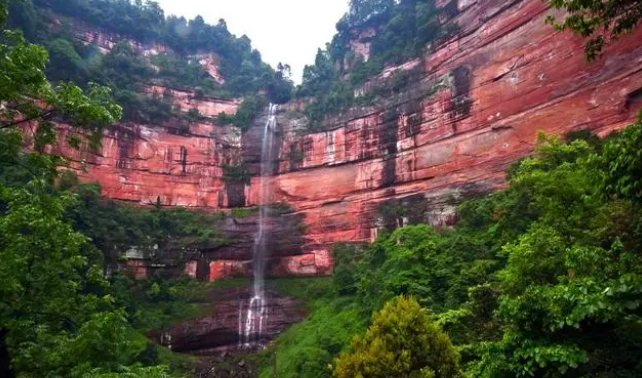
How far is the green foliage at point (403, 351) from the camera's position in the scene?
24.3ft

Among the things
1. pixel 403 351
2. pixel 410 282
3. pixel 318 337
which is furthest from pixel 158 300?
pixel 403 351

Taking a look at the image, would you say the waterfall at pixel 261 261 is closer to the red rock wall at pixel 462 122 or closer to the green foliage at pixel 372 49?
the red rock wall at pixel 462 122

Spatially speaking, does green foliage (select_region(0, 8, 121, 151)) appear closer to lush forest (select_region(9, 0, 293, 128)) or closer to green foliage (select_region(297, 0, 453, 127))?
green foliage (select_region(297, 0, 453, 127))

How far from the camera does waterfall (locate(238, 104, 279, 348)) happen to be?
25719mm

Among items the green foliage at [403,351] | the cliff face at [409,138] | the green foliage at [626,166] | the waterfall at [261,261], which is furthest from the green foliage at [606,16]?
the waterfall at [261,261]

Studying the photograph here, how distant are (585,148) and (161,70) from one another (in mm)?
32841

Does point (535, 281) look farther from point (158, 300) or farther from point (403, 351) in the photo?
point (158, 300)

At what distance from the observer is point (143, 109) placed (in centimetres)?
3388

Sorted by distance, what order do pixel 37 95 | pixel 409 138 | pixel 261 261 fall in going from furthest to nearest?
pixel 261 261 < pixel 409 138 < pixel 37 95

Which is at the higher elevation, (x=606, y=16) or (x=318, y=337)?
(x=606, y=16)

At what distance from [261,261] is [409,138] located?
1230 cm

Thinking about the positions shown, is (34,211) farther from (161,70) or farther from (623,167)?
(161,70)

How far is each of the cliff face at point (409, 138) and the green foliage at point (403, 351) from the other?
623 inches

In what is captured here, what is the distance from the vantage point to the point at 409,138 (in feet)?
95.1
